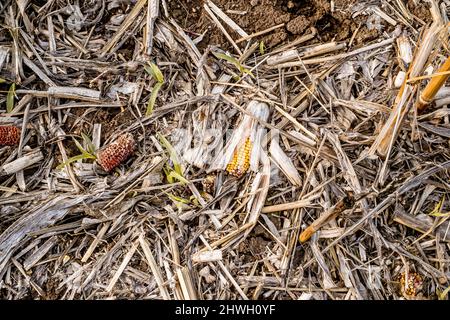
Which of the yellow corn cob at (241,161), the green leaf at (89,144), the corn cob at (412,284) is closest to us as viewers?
the corn cob at (412,284)

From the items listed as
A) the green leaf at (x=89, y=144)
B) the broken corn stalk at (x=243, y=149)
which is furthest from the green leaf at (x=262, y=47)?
the green leaf at (x=89, y=144)

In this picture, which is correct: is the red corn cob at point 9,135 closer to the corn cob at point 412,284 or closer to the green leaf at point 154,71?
the green leaf at point 154,71

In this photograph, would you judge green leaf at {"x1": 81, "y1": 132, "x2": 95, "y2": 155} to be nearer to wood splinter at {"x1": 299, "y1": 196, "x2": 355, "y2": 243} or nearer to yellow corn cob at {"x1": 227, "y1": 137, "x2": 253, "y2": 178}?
yellow corn cob at {"x1": 227, "y1": 137, "x2": 253, "y2": 178}

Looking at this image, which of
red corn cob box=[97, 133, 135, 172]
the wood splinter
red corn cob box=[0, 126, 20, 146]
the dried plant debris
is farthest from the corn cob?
red corn cob box=[0, 126, 20, 146]

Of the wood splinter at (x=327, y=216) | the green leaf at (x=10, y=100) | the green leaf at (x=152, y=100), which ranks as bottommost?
the wood splinter at (x=327, y=216)

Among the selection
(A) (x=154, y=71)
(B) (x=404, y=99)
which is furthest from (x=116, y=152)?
(B) (x=404, y=99)

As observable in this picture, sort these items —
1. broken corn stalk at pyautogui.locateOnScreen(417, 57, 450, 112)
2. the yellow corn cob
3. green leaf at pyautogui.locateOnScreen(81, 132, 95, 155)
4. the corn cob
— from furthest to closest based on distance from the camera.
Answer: green leaf at pyautogui.locateOnScreen(81, 132, 95, 155)
the yellow corn cob
the corn cob
broken corn stalk at pyautogui.locateOnScreen(417, 57, 450, 112)

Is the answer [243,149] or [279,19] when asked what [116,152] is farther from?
[279,19]
